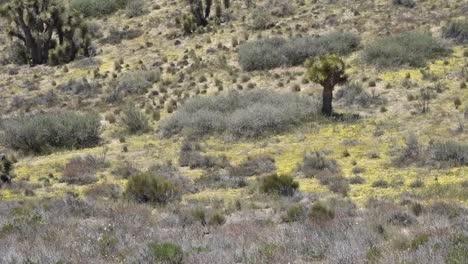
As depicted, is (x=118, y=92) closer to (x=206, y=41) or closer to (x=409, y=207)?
(x=206, y=41)

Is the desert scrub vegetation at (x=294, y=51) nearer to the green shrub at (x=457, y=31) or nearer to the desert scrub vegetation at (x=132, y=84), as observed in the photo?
the green shrub at (x=457, y=31)

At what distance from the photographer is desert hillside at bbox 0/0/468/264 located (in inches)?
430

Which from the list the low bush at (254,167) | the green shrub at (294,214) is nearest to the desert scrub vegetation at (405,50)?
the low bush at (254,167)

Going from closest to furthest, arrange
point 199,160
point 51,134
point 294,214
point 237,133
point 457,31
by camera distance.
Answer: point 294,214 → point 199,160 → point 237,133 → point 51,134 → point 457,31

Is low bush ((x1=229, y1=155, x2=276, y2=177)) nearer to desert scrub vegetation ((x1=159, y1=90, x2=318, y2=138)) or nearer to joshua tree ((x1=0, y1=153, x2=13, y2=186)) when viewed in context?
desert scrub vegetation ((x1=159, y1=90, x2=318, y2=138))

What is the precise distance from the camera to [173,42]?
41688mm

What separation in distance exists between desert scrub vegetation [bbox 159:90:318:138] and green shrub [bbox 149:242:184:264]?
15370mm

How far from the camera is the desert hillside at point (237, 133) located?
10.9 metres

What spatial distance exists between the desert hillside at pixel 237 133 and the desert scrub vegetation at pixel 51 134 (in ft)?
0.21

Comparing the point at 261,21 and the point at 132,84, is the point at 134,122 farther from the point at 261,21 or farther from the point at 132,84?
the point at 261,21

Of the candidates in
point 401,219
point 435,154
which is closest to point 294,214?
point 401,219

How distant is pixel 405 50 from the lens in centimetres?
3084

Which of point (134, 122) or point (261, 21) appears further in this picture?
point (261, 21)

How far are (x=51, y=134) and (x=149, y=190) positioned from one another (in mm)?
10985
